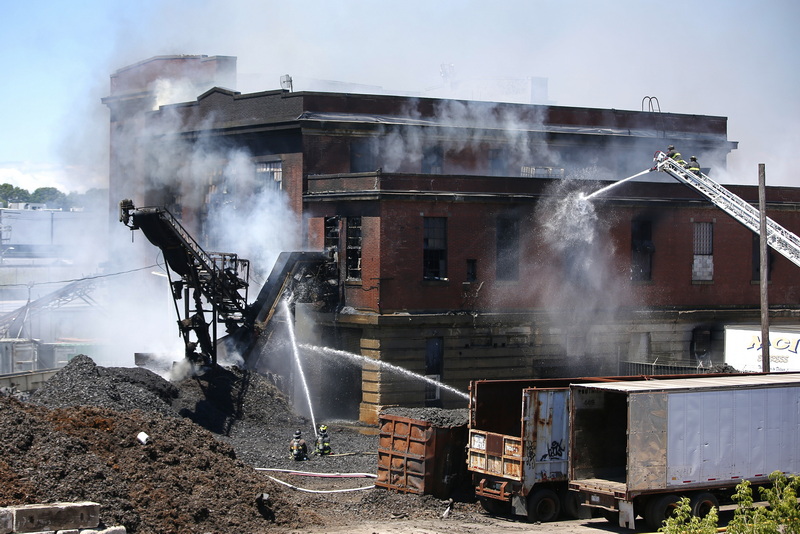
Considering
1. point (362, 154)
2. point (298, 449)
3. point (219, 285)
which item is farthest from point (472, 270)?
point (298, 449)

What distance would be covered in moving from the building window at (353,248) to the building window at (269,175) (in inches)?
236

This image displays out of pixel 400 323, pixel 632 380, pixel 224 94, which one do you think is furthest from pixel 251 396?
pixel 224 94

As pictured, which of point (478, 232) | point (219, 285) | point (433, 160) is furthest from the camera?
point (433, 160)

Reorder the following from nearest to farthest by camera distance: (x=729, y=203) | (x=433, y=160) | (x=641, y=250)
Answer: (x=729, y=203), (x=641, y=250), (x=433, y=160)

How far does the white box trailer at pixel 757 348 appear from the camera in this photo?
107ft

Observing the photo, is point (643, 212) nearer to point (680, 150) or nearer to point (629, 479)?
point (680, 150)

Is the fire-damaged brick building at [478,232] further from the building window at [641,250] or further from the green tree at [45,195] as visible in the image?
the green tree at [45,195]

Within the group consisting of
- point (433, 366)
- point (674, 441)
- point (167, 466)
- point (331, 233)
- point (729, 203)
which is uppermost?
point (729, 203)

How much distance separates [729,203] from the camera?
32.7 m

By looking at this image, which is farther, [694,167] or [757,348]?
[757,348]

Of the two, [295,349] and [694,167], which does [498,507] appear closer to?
[295,349]

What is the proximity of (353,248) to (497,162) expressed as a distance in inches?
429

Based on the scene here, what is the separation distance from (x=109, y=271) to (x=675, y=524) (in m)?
47.0

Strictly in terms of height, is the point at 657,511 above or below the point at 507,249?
below
